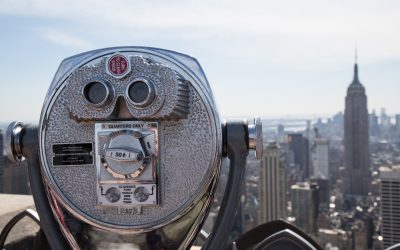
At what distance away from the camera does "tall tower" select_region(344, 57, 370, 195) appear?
66062 mm

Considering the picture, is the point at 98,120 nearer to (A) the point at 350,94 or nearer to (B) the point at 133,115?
(B) the point at 133,115

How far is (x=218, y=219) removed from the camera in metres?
1.28

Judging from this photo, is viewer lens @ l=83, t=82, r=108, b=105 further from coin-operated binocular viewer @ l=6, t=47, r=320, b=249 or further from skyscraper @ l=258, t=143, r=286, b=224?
skyscraper @ l=258, t=143, r=286, b=224

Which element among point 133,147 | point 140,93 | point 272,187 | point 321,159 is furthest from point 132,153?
point 321,159

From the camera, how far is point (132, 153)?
118 centimetres

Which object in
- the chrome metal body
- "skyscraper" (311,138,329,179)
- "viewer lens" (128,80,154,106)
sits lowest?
"skyscraper" (311,138,329,179)

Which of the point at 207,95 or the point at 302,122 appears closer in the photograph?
the point at 207,95

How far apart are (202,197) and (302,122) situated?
14314 cm

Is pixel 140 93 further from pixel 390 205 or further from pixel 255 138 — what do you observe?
pixel 390 205

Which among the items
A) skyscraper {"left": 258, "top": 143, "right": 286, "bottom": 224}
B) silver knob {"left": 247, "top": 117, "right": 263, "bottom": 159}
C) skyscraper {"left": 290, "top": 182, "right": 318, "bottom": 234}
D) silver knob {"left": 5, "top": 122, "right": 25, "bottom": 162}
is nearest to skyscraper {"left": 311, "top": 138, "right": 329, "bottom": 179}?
skyscraper {"left": 258, "top": 143, "right": 286, "bottom": 224}

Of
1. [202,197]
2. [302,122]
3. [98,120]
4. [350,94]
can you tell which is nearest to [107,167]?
[98,120]

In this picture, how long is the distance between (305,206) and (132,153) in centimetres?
5130

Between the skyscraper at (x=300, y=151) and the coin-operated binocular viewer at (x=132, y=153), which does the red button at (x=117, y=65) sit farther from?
the skyscraper at (x=300, y=151)

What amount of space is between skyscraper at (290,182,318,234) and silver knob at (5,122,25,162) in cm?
4994
